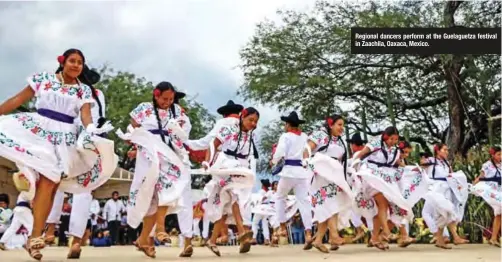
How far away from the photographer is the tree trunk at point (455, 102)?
66.9 ft

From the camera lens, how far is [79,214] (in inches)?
272

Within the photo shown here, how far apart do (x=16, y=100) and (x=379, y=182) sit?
457 cm

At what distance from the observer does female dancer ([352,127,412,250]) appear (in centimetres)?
878

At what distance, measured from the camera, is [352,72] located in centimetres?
2228

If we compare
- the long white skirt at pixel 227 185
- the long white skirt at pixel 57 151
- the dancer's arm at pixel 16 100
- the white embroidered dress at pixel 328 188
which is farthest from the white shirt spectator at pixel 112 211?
the dancer's arm at pixel 16 100

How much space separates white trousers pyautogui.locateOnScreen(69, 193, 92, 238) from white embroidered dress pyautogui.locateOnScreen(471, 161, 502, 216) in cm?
572

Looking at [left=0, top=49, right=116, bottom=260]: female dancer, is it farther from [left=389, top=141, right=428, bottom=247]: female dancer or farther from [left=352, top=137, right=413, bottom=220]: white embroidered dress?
[left=389, top=141, right=428, bottom=247]: female dancer

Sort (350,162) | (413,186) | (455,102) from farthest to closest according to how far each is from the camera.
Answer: (455,102), (413,186), (350,162)

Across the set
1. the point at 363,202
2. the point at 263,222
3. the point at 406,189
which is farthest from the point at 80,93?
the point at 263,222

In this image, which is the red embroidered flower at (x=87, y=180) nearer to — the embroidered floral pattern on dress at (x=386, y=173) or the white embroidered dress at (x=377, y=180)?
the white embroidered dress at (x=377, y=180)

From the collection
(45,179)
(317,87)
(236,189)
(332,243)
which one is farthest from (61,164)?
(317,87)

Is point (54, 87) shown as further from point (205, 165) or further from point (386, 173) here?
point (386, 173)

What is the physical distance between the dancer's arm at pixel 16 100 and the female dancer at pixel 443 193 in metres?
6.33

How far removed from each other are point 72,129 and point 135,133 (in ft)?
3.35
